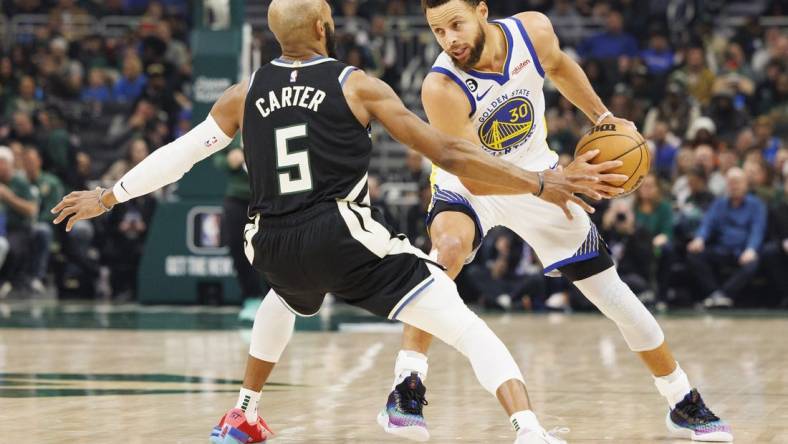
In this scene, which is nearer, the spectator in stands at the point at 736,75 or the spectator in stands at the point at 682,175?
the spectator in stands at the point at 682,175

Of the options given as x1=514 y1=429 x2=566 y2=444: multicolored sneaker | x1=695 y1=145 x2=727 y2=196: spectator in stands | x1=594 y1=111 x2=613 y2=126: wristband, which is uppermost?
x1=594 y1=111 x2=613 y2=126: wristband

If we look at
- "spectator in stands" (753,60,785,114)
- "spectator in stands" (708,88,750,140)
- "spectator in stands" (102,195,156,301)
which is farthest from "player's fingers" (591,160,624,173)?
"spectator in stands" (753,60,785,114)

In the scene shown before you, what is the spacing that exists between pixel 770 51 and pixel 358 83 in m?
14.1

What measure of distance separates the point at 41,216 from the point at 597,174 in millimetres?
12161

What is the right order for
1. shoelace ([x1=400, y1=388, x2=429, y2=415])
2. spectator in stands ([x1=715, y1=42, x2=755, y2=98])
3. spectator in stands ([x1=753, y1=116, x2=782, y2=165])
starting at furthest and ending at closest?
1. spectator in stands ([x1=715, y1=42, x2=755, y2=98])
2. spectator in stands ([x1=753, y1=116, x2=782, y2=165])
3. shoelace ([x1=400, y1=388, x2=429, y2=415])

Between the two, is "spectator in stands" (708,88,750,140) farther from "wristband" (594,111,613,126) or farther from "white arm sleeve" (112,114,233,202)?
"white arm sleeve" (112,114,233,202)

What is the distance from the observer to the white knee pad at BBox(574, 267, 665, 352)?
19.7 ft

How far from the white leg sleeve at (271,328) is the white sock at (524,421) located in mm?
1130

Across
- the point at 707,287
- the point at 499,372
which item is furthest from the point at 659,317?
the point at 499,372

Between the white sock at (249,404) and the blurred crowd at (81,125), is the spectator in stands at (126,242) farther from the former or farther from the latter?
the white sock at (249,404)

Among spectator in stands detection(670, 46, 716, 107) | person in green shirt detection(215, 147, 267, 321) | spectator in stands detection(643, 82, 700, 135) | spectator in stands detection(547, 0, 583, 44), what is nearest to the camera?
person in green shirt detection(215, 147, 267, 321)

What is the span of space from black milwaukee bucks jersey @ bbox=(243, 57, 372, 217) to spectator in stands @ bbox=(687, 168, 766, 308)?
31.2ft

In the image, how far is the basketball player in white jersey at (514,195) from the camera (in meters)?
5.95

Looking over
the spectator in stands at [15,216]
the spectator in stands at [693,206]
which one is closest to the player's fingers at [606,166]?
the spectator in stands at [693,206]
